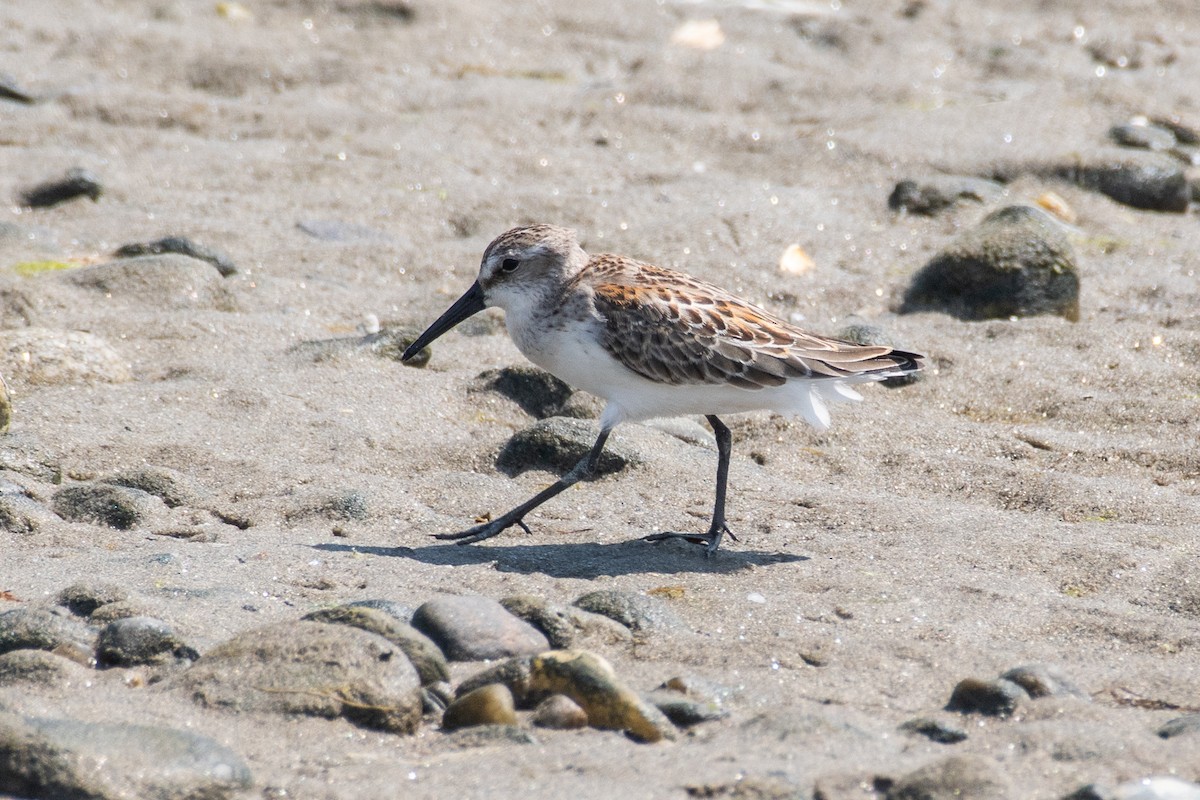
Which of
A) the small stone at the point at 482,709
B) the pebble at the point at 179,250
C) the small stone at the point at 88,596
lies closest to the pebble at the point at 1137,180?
the pebble at the point at 179,250

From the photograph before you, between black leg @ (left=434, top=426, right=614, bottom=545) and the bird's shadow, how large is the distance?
6 cm

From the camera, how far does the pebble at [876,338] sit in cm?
698

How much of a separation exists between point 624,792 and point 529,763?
0.30 meters

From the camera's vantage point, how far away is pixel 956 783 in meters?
3.40

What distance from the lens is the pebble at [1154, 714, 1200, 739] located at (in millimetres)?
3773

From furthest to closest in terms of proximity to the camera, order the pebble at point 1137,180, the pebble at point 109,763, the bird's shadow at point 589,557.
A: the pebble at point 1137,180 < the bird's shadow at point 589,557 < the pebble at point 109,763

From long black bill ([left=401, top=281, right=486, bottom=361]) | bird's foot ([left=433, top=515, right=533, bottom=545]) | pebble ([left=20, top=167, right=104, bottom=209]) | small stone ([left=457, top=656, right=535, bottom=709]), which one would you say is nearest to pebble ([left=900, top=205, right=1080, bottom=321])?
long black bill ([left=401, top=281, right=486, bottom=361])

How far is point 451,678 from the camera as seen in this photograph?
412cm

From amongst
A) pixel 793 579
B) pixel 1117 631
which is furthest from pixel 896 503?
pixel 1117 631

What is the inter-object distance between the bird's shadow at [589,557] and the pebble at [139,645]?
38.6 inches

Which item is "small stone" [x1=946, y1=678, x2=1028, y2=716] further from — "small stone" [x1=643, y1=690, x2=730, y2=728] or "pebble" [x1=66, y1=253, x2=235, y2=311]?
"pebble" [x1=66, y1=253, x2=235, y2=311]

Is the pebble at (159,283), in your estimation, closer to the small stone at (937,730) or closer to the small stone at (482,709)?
the small stone at (482,709)

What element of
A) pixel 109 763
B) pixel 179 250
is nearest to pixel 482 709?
pixel 109 763

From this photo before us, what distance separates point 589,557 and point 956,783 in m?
2.10
